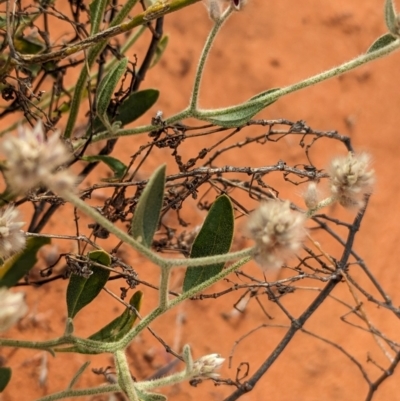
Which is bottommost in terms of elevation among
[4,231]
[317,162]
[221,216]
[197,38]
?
[4,231]

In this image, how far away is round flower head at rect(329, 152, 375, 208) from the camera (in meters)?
1.13

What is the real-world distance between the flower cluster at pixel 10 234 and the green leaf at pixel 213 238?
0.39 metres

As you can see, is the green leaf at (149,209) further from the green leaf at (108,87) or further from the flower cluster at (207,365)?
the green leaf at (108,87)

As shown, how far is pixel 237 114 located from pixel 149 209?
485mm

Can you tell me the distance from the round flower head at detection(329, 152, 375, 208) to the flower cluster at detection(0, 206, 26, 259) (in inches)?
22.7

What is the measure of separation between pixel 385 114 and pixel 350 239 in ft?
6.99

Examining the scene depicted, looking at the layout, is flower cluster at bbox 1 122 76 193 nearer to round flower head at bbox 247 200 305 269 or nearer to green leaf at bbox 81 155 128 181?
round flower head at bbox 247 200 305 269

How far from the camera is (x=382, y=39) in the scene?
132 centimetres

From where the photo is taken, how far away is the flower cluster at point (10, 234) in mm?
1149

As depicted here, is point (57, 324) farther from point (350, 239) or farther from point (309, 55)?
point (309, 55)

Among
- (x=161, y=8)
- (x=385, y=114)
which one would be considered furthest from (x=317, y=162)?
(x=161, y=8)

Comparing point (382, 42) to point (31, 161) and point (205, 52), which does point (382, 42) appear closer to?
point (205, 52)

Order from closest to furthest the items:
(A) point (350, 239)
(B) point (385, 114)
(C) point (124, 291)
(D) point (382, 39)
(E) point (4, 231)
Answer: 1. (E) point (4, 231)
2. (D) point (382, 39)
3. (C) point (124, 291)
4. (A) point (350, 239)
5. (B) point (385, 114)

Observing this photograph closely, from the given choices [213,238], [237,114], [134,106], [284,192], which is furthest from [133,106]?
[284,192]
